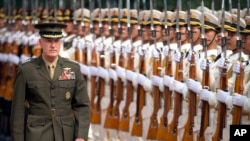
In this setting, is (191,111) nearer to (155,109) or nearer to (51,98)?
(155,109)

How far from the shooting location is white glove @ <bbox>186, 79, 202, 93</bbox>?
15295 mm

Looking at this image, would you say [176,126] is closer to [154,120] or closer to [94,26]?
[154,120]

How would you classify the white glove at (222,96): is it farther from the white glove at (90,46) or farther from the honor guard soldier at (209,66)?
the white glove at (90,46)

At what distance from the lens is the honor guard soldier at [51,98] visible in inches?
534

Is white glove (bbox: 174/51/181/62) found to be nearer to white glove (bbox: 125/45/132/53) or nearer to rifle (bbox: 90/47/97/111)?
white glove (bbox: 125/45/132/53)

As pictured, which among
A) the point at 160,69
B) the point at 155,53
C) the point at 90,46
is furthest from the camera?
the point at 90,46

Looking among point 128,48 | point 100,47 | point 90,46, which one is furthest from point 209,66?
point 90,46

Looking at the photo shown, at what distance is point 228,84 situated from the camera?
1464cm

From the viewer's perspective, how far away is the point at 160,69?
16.8 metres

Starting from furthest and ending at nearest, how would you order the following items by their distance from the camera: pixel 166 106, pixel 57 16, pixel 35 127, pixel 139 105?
pixel 57 16 → pixel 139 105 → pixel 166 106 → pixel 35 127

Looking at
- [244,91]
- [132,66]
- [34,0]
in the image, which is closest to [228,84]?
[244,91]

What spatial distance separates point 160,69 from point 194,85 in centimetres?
146

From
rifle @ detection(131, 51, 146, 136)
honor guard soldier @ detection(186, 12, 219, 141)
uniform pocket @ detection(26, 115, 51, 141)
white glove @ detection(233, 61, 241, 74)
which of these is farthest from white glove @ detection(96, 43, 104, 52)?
uniform pocket @ detection(26, 115, 51, 141)

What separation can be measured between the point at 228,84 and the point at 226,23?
4.22 ft
